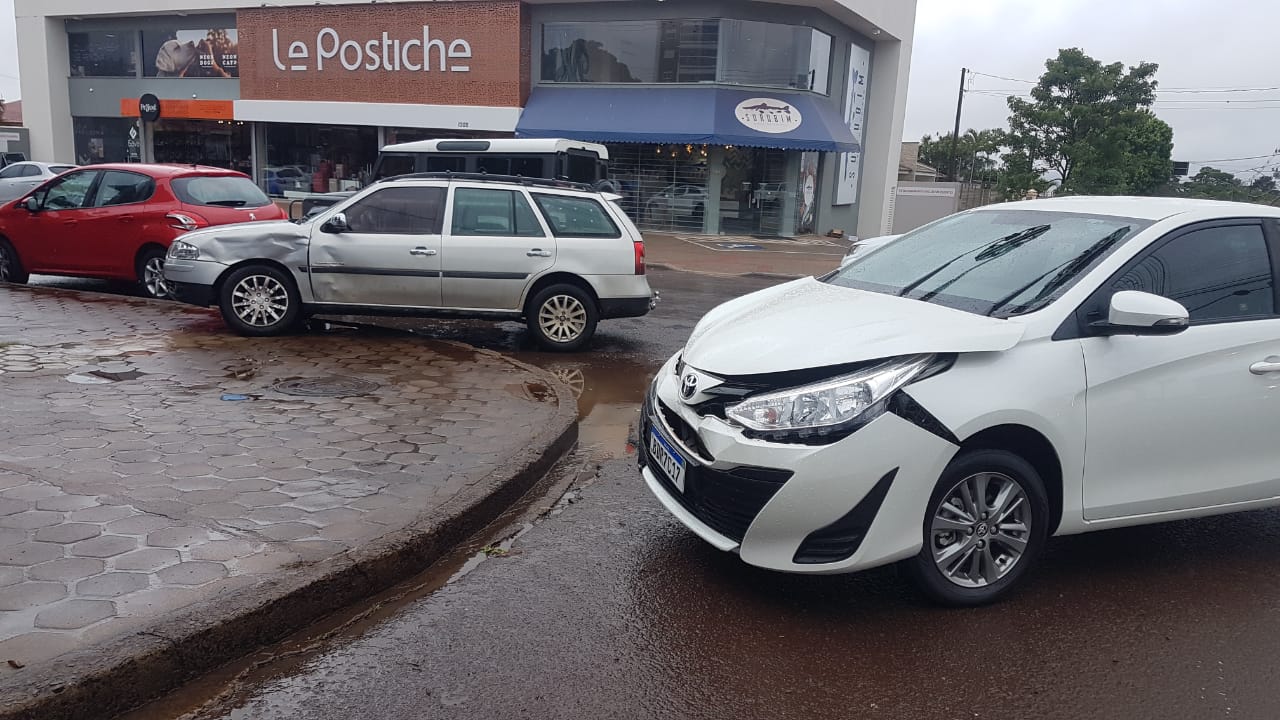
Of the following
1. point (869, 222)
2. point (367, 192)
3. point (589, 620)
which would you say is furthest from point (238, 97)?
point (589, 620)

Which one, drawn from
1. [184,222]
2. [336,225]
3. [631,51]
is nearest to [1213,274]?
[336,225]

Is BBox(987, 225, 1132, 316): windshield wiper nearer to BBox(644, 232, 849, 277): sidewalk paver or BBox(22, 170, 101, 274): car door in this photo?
BBox(22, 170, 101, 274): car door

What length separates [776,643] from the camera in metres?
3.66

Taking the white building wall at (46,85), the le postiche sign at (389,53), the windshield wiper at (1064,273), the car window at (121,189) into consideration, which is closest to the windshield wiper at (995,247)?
the windshield wiper at (1064,273)

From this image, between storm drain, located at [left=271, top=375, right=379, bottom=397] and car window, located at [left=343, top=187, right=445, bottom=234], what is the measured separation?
2.07 m

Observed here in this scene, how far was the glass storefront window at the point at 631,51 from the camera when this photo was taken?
26.3m

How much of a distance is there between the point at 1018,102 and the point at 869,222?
14891mm

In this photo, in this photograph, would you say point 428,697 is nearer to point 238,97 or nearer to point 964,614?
point 964,614

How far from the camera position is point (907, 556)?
12.2ft

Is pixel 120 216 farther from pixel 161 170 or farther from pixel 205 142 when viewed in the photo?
pixel 205 142

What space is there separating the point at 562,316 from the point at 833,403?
18.9 ft

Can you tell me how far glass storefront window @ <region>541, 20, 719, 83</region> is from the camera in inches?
1035

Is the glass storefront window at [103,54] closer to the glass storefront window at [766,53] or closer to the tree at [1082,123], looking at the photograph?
the glass storefront window at [766,53]

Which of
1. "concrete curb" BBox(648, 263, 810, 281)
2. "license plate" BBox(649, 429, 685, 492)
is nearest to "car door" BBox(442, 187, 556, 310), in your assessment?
"license plate" BBox(649, 429, 685, 492)
